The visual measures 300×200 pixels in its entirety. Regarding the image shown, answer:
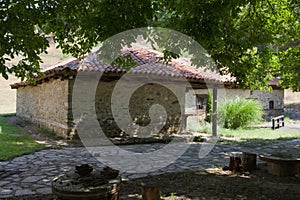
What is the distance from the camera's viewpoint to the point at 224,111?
15.0 meters

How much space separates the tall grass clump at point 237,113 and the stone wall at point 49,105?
8583mm

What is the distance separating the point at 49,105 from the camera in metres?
11.6

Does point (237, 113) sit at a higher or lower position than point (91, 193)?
higher

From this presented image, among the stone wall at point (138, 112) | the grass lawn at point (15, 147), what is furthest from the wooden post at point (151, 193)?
the stone wall at point (138, 112)

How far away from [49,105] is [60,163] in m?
5.92

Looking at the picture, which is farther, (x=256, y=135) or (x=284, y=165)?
(x=256, y=135)

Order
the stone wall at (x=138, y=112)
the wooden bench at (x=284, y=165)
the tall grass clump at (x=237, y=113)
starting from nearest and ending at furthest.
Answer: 1. the wooden bench at (x=284, y=165)
2. the stone wall at (x=138, y=112)
3. the tall grass clump at (x=237, y=113)

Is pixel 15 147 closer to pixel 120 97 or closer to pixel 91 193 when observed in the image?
pixel 120 97

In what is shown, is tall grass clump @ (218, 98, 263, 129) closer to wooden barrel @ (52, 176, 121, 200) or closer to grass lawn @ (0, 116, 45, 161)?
grass lawn @ (0, 116, 45, 161)

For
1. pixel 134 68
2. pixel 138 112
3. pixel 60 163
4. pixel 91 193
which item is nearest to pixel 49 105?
pixel 138 112

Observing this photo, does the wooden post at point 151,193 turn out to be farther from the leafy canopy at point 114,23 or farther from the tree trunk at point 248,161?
the tree trunk at point 248,161

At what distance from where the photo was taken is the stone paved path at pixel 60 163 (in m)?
4.62

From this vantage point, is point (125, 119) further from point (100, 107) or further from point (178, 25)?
point (178, 25)

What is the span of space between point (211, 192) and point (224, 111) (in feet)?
36.2
